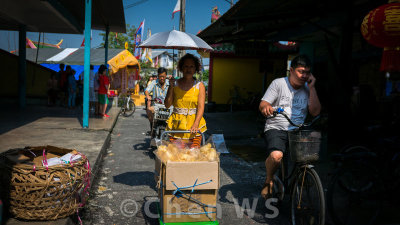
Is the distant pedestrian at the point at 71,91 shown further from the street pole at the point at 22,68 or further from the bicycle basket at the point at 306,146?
Result: the bicycle basket at the point at 306,146

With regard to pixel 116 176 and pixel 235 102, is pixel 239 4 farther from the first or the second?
pixel 235 102

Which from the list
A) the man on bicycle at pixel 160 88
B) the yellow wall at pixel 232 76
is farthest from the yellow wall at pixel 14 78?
the man on bicycle at pixel 160 88

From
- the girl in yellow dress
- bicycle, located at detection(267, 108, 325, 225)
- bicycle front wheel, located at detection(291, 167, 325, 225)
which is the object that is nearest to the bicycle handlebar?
bicycle, located at detection(267, 108, 325, 225)

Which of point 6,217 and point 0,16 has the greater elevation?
point 0,16

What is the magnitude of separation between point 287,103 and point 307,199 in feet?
3.65

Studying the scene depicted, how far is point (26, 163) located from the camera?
3174 millimetres

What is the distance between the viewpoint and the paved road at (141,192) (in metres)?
4.04

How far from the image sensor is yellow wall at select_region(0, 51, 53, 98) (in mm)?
15062

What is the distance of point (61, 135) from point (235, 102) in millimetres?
13304

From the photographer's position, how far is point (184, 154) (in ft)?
10.4

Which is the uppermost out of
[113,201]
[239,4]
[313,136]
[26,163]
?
[239,4]

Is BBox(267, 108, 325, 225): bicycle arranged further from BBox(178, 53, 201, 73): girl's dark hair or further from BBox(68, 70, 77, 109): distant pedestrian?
BBox(68, 70, 77, 109): distant pedestrian

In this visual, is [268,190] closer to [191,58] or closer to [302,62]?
[302,62]

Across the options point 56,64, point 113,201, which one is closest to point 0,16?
point 113,201
